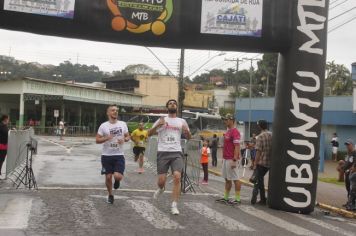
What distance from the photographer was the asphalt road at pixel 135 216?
784 centimetres

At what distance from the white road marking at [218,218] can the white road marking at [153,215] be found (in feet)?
2.37

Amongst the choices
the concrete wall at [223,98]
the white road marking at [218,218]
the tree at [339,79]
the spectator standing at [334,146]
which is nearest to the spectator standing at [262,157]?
the white road marking at [218,218]

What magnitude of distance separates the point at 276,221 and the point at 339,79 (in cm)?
6931

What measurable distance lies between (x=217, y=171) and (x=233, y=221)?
45.4ft

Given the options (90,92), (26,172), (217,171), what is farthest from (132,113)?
(26,172)

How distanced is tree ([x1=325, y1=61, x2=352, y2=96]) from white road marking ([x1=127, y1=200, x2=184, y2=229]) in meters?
62.8

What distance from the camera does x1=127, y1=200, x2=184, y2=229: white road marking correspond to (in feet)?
26.9

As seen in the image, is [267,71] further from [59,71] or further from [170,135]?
[170,135]

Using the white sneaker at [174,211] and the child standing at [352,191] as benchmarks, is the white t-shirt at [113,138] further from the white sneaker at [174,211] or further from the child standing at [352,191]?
the child standing at [352,191]

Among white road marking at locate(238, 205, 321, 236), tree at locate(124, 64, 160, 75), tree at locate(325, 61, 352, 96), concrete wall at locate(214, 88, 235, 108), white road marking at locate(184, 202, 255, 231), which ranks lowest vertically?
white road marking at locate(238, 205, 321, 236)

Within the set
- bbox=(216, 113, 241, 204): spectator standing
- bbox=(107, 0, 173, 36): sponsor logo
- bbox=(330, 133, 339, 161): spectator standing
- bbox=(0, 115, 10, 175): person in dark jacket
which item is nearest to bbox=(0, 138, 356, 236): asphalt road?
bbox=(216, 113, 241, 204): spectator standing

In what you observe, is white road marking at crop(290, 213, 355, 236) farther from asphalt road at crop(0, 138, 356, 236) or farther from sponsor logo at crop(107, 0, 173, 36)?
sponsor logo at crop(107, 0, 173, 36)

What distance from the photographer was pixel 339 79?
7531 cm

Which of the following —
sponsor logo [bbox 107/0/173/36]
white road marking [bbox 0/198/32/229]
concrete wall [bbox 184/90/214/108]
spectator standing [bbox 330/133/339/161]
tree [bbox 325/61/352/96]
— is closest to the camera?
white road marking [bbox 0/198/32/229]
